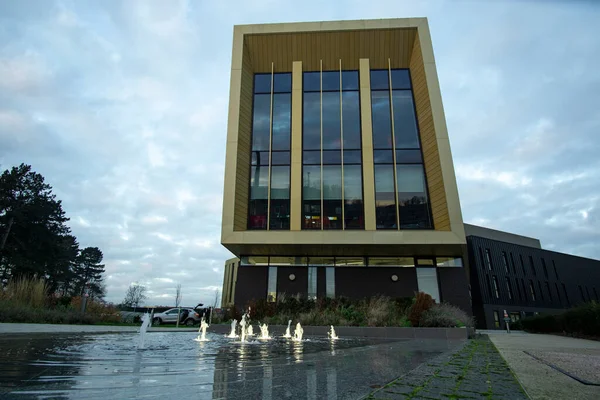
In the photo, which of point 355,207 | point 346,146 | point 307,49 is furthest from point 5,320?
point 307,49

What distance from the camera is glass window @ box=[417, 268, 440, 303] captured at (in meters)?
18.6

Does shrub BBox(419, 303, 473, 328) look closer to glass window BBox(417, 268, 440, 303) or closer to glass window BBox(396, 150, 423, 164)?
glass window BBox(417, 268, 440, 303)

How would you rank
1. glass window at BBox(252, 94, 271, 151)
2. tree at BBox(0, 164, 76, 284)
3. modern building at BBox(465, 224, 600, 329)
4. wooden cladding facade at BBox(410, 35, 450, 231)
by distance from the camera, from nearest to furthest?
1. wooden cladding facade at BBox(410, 35, 450, 231)
2. glass window at BBox(252, 94, 271, 151)
3. tree at BBox(0, 164, 76, 284)
4. modern building at BBox(465, 224, 600, 329)

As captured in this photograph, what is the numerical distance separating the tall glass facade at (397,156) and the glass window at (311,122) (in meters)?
3.42

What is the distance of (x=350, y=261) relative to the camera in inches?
784

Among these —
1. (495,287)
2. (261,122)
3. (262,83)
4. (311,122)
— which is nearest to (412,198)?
(311,122)

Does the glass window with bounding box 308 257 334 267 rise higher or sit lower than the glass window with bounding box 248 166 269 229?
lower

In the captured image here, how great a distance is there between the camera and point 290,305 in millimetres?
15203

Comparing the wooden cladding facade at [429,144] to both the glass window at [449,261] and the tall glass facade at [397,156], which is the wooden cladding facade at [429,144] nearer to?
the tall glass facade at [397,156]

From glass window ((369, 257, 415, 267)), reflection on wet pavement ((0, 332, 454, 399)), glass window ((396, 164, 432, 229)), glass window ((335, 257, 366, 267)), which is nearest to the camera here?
reflection on wet pavement ((0, 332, 454, 399))

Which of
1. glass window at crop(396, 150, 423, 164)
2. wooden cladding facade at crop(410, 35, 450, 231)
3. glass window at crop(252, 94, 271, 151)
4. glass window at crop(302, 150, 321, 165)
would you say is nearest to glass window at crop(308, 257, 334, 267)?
glass window at crop(302, 150, 321, 165)

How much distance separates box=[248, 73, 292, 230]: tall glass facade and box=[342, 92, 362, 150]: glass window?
349cm

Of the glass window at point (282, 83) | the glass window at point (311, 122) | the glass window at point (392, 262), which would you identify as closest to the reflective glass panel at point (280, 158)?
the glass window at point (311, 122)

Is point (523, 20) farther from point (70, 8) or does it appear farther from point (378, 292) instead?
point (378, 292)
